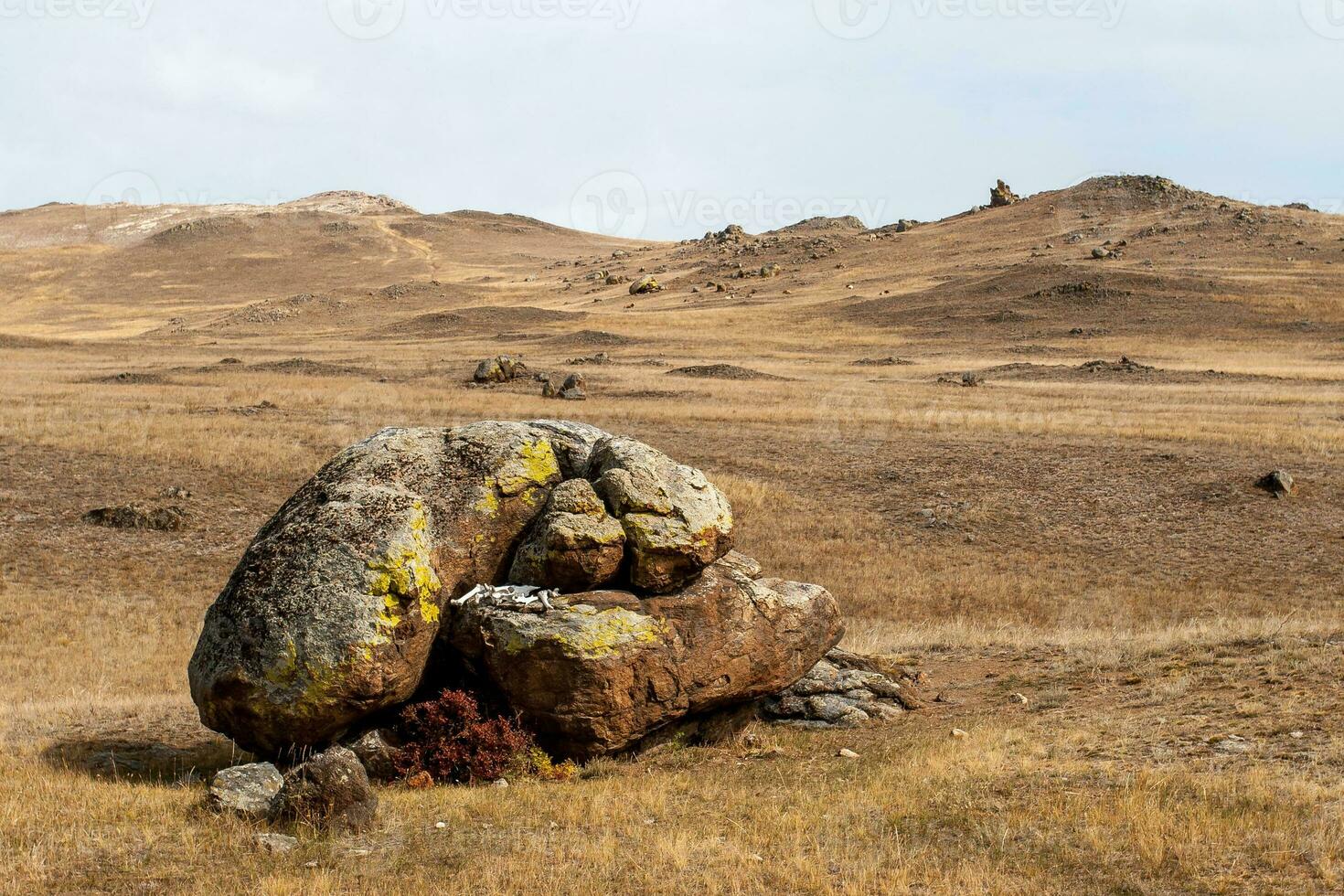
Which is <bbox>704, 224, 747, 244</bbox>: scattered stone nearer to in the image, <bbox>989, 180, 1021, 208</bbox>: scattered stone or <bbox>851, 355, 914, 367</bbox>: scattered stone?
<bbox>989, 180, 1021, 208</bbox>: scattered stone

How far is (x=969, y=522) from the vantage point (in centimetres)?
2941

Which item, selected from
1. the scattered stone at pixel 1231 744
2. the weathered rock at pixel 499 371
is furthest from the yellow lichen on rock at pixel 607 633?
the weathered rock at pixel 499 371

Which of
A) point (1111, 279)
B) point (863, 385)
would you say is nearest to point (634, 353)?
point (863, 385)

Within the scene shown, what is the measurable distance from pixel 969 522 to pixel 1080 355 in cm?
4438

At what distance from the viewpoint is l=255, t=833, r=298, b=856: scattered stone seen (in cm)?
1011

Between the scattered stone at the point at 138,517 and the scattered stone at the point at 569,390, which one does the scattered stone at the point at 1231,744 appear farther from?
the scattered stone at the point at 569,390

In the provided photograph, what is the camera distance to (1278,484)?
96.7ft

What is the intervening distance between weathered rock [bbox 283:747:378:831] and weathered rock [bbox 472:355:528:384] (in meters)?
44.8

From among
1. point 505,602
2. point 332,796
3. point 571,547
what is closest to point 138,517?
point 505,602

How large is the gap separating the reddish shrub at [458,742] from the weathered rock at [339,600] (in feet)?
1.53

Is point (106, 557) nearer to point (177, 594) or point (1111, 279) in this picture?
point (177, 594)

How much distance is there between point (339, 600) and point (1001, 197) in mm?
141890

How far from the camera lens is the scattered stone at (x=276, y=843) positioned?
10.1m

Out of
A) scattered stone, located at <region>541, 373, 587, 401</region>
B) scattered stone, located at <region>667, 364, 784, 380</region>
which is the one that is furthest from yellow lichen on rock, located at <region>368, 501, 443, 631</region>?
scattered stone, located at <region>667, 364, 784, 380</region>
